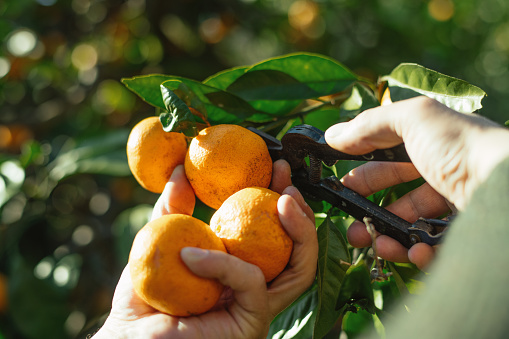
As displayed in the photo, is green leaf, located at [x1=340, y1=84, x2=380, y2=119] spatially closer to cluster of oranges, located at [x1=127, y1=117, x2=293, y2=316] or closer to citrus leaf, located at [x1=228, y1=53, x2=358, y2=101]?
citrus leaf, located at [x1=228, y1=53, x2=358, y2=101]

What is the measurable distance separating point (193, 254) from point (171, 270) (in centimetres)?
4

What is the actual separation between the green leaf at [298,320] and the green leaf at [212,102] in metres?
0.45

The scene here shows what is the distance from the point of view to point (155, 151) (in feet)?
2.92

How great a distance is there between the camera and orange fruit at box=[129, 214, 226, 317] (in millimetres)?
625

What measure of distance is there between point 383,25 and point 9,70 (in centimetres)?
224

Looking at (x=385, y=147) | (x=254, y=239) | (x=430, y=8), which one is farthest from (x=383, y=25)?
(x=254, y=239)

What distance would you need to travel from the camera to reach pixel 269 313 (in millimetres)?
725

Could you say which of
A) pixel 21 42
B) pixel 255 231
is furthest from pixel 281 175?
pixel 21 42

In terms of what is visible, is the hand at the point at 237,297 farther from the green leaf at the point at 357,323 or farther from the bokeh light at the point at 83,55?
the bokeh light at the point at 83,55

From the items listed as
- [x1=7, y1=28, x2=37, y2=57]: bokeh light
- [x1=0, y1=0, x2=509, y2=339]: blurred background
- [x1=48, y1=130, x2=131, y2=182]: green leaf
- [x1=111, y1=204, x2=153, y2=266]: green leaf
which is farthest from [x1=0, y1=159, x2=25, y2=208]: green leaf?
[x1=7, y1=28, x2=37, y2=57]: bokeh light

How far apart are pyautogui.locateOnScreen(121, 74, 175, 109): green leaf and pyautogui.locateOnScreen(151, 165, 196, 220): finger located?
189mm

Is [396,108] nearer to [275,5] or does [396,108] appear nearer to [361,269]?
[361,269]

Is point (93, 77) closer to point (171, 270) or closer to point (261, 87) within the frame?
point (261, 87)

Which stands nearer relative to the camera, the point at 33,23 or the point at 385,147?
the point at 385,147
